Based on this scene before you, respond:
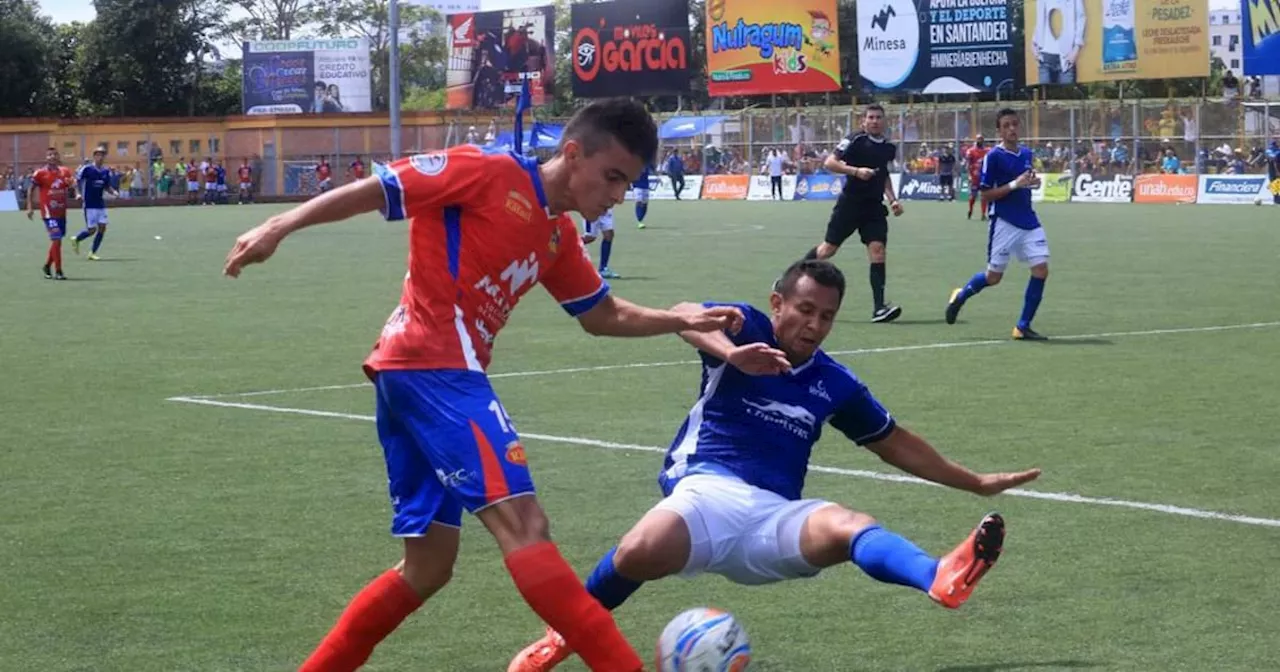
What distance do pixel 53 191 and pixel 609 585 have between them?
26425mm

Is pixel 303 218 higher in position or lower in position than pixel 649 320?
higher

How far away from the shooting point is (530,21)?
80938 mm

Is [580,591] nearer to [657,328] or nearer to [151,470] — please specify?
[657,328]

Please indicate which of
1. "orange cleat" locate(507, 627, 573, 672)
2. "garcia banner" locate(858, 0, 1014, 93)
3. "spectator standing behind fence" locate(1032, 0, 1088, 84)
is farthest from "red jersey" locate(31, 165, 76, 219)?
"garcia banner" locate(858, 0, 1014, 93)

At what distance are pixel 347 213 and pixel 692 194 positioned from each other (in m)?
60.7

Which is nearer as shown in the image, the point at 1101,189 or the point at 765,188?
the point at 1101,189

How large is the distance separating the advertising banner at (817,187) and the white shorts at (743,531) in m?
54.2

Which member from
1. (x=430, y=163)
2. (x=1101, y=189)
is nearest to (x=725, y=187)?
(x=1101, y=189)

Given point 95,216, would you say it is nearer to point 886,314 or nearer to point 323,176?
point 886,314

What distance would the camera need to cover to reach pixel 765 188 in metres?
63.8

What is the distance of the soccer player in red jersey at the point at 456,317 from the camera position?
5.21 metres

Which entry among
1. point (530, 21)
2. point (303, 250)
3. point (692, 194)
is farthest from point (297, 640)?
point (530, 21)

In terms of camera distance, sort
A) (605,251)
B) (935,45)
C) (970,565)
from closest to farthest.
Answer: (970,565), (605,251), (935,45)

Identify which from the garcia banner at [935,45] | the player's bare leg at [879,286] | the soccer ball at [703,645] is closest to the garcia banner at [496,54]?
the garcia banner at [935,45]
